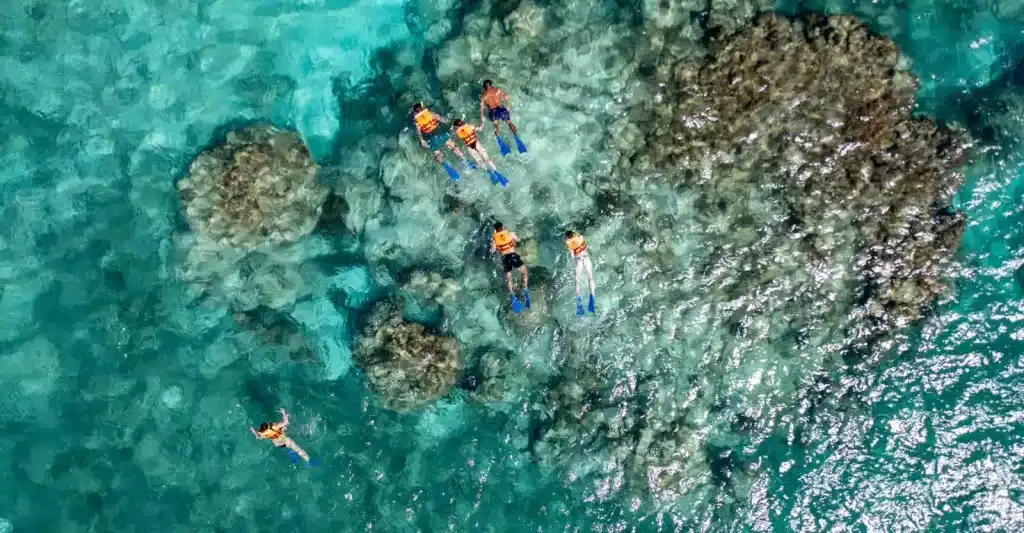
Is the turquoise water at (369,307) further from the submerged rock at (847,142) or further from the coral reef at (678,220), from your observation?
the submerged rock at (847,142)

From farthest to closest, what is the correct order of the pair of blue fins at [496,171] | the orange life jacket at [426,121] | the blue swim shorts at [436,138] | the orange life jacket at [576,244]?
the pair of blue fins at [496,171] < the blue swim shorts at [436,138] < the orange life jacket at [426,121] < the orange life jacket at [576,244]

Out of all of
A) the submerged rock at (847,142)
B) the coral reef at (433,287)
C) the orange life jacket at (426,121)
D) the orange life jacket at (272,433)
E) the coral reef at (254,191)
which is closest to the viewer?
the submerged rock at (847,142)

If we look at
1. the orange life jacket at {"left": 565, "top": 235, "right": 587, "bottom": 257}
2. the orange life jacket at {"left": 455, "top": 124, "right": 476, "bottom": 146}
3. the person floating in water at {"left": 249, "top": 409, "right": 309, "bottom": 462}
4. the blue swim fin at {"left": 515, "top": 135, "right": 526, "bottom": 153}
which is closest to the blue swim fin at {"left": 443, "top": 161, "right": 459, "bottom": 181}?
the orange life jacket at {"left": 455, "top": 124, "right": 476, "bottom": 146}

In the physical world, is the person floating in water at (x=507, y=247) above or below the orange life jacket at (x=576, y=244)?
below

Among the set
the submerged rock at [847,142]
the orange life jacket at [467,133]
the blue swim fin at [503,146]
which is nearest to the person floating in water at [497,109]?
the blue swim fin at [503,146]

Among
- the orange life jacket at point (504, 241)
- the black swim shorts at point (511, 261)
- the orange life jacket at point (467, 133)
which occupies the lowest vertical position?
the black swim shorts at point (511, 261)

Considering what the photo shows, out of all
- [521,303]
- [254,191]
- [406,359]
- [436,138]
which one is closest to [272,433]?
[406,359]

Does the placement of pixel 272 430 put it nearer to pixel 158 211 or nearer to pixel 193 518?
pixel 193 518

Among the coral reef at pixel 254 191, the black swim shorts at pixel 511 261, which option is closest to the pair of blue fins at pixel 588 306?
the black swim shorts at pixel 511 261

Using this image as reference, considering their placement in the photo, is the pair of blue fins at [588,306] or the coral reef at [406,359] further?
the coral reef at [406,359]
